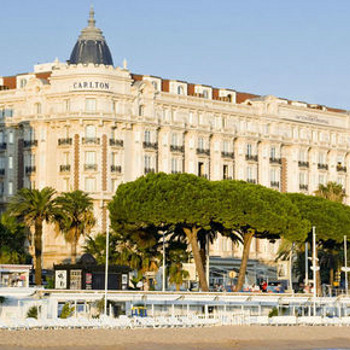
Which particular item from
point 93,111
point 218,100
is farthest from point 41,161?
point 218,100

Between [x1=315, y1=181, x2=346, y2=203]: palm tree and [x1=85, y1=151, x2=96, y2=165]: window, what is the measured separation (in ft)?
96.0

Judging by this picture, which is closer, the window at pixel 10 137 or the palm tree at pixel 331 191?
the window at pixel 10 137

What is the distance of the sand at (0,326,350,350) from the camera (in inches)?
2965

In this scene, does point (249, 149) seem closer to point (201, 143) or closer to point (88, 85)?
point (201, 143)

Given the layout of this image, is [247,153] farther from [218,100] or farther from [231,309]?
[231,309]

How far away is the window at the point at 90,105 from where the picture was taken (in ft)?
465

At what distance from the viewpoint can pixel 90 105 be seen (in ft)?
467

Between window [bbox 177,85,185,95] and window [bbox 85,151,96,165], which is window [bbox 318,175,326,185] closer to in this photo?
window [bbox 177,85,185,95]

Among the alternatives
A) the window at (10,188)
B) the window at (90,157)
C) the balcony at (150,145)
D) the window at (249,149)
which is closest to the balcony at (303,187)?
the window at (249,149)

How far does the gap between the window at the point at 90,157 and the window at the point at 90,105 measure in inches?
189

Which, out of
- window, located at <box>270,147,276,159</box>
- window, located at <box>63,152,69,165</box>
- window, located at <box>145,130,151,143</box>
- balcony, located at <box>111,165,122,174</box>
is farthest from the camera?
window, located at <box>270,147,276,159</box>

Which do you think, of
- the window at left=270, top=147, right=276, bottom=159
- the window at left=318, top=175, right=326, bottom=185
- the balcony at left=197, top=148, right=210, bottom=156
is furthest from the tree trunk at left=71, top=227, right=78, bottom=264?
the window at left=318, top=175, right=326, bottom=185

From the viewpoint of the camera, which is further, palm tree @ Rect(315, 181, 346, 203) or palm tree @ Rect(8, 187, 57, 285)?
palm tree @ Rect(315, 181, 346, 203)

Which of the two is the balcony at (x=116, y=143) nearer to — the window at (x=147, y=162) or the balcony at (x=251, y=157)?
the window at (x=147, y=162)
